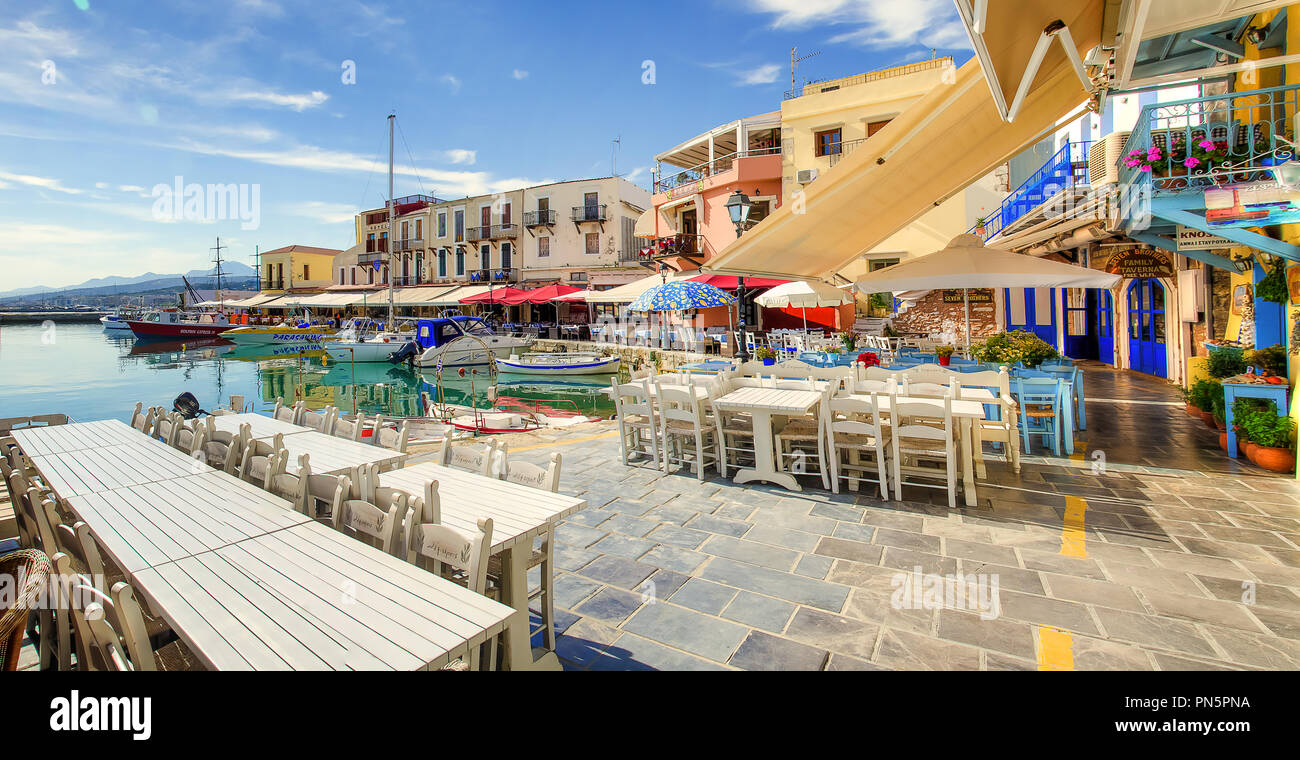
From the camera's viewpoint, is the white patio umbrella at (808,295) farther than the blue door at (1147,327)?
No

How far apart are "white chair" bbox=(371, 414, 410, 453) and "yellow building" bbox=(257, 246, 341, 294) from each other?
172 ft

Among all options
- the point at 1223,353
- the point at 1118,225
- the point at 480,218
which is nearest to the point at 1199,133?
the point at 1118,225

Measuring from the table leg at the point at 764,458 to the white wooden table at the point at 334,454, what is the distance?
9.46ft

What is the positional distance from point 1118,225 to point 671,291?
5.74 m

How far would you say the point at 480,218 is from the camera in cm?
3516

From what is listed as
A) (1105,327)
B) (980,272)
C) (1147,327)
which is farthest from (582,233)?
(980,272)

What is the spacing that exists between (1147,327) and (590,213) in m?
25.0

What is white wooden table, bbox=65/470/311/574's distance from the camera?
2168mm

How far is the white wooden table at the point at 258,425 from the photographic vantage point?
4.33m

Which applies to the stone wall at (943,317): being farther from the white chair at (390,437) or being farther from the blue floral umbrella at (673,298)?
the white chair at (390,437)

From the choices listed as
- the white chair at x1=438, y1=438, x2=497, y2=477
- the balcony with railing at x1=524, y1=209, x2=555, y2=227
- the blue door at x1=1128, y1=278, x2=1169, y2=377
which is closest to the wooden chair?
the white chair at x1=438, y1=438, x2=497, y2=477

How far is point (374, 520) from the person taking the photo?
2.34 m

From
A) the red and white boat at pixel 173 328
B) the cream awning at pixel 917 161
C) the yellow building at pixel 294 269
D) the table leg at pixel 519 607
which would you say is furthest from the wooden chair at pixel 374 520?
the yellow building at pixel 294 269

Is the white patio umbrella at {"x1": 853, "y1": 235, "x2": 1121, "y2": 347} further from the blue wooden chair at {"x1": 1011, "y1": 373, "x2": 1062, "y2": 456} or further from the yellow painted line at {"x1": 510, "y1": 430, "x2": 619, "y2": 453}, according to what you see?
the yellow painted line at {"x1": 510, "y1": 430, "x2": 619, "y2": 453}
